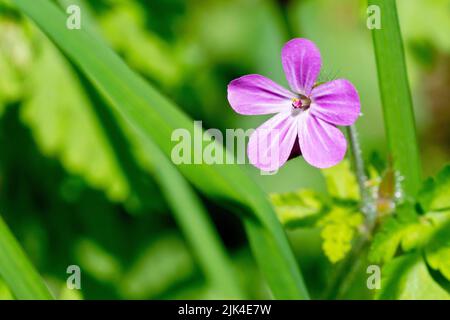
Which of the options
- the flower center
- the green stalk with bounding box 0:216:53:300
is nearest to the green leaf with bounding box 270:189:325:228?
the flower center

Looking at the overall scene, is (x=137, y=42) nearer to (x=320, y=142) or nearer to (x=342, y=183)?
(x=342, y=183)

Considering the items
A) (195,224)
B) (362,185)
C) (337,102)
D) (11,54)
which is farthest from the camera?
(11,54)

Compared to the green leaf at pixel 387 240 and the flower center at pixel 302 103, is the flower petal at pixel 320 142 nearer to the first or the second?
the flower center at pixel 302 103

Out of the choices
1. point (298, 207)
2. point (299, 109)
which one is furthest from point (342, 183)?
point (299, 109)

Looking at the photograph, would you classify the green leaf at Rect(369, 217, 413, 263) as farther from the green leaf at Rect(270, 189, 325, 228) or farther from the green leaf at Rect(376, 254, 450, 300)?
the green leaf at Rect(270, 189, 325, 228)

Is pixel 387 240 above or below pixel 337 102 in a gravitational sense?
below

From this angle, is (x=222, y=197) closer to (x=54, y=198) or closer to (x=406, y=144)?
(x=406, y=144)

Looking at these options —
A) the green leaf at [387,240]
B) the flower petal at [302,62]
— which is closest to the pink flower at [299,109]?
the flower petal at [302,62]
